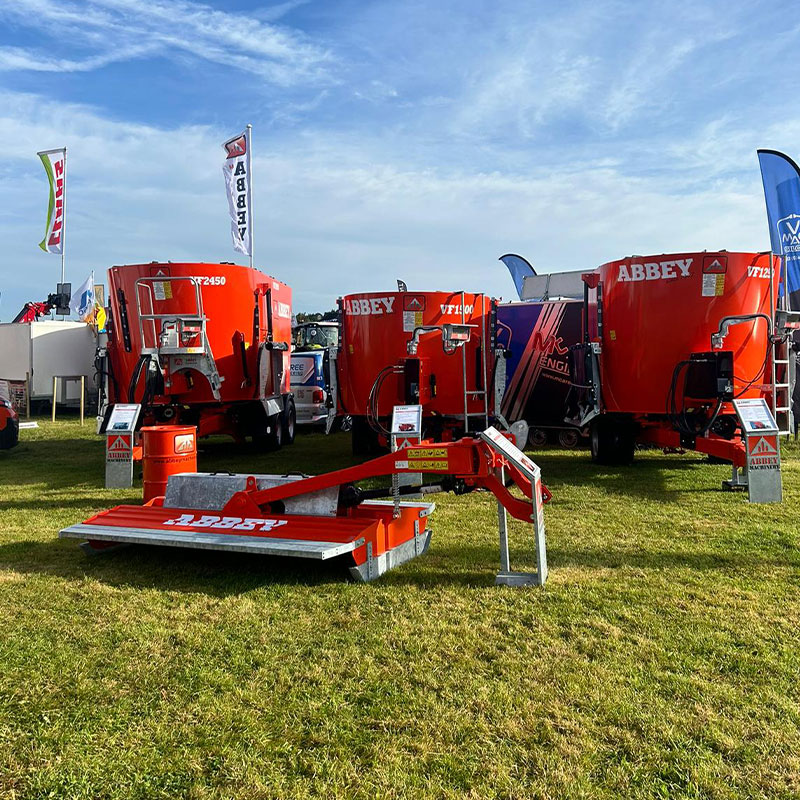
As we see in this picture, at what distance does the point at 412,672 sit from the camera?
3193mm

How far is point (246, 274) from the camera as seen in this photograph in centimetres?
1002

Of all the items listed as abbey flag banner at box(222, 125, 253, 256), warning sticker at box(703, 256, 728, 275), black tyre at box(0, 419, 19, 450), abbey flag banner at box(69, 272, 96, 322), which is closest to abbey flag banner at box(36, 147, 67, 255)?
abbey flag banner at box(69, 272, 96, 322)

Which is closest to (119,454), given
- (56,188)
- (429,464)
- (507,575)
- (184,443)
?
(184,443)

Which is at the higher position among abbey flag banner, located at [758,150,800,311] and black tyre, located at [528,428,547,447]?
abbey flag banner, located at [758,150,800,311]

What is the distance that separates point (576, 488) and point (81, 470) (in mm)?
6547

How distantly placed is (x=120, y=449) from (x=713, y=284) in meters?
7.08

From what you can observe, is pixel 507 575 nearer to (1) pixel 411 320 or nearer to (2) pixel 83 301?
(1) pixel 411 320

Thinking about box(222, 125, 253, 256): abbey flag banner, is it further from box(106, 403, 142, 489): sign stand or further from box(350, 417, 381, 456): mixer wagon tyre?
box(106, 403, 142, 489): sign stand

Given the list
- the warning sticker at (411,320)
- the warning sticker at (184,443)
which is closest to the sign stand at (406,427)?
the warning sticker at (411,320)

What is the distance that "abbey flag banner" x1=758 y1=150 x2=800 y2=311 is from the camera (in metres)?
12.7

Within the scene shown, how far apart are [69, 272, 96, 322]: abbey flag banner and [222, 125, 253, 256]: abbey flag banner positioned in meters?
8.62

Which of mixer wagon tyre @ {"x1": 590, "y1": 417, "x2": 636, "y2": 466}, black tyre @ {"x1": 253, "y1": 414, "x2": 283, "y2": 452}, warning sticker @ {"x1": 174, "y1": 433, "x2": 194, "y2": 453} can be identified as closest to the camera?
warning sticker @ {"x1": 174, "y1": 433, "x2": 194, "y2": 453}

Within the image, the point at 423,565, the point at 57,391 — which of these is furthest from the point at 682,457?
the point at 57,391

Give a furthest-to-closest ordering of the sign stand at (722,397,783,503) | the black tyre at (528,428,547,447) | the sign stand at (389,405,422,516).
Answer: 1. the black tyre at (528,428,547,447)
2. the sign stand at (389,405,422,516)
3. the sign stand at (722,397,783,503)
